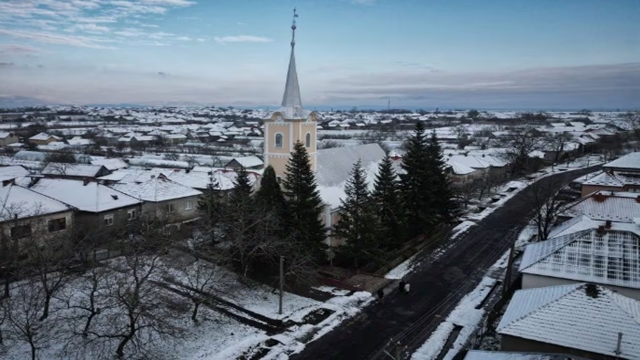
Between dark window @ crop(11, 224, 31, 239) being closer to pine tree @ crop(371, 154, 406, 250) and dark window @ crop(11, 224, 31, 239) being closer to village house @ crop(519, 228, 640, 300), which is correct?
Answer: pine tree @ crop(371, 154, 406, 250)

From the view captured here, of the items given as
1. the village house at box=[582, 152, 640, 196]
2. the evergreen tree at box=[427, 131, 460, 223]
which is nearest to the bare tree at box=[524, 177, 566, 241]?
the village house at box=[582, 152, 640, 196]

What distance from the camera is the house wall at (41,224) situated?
25.6 meters

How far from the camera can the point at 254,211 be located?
84.5 feet

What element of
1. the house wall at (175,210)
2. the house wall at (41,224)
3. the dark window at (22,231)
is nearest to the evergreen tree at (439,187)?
the house wall at (175,210)

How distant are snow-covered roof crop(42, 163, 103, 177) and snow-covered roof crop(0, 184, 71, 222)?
77.4ft

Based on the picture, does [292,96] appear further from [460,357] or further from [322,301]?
[460,357]

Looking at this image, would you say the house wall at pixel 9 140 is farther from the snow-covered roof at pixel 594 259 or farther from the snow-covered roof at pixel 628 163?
the snow-covered roof at pixel 628 163

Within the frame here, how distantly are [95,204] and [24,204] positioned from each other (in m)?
4.48

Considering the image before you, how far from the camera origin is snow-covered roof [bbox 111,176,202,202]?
35.3 m

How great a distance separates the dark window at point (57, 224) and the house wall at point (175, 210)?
535 cm

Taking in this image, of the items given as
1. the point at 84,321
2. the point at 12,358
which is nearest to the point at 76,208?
the point at 84,321

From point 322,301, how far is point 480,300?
8188mm

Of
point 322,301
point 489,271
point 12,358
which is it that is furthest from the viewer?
point 489,271

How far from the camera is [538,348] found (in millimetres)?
15438
